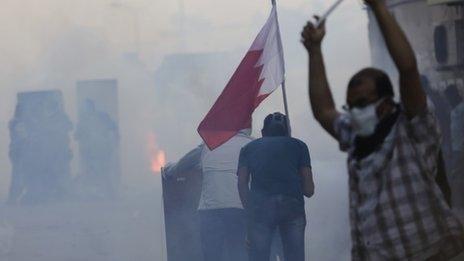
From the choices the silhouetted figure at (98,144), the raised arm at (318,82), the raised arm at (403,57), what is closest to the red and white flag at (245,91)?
the raised arm at (318,82)

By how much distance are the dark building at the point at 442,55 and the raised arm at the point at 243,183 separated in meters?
3.46

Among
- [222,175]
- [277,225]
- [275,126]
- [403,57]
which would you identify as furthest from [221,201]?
[403,57]

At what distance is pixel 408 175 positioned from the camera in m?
3.10

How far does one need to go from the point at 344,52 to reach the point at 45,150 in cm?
454

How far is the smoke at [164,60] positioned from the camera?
1297 cm

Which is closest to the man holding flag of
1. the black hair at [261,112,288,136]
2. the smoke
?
the black hair at [261,112,288,136]

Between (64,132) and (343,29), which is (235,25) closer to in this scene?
(343,29)

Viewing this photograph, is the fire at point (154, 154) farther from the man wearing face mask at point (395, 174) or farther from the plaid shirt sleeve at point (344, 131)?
the man wearing face mask at point (395, 174)

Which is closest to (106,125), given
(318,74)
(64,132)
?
(64,132)

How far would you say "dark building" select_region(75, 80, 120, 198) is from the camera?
52.5 ft

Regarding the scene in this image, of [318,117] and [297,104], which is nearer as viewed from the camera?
[318,117]

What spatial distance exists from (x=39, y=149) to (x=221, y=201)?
950cm

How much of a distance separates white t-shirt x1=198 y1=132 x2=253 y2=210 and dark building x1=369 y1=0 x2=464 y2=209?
123 inches

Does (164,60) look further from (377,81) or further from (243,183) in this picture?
(377,81)
